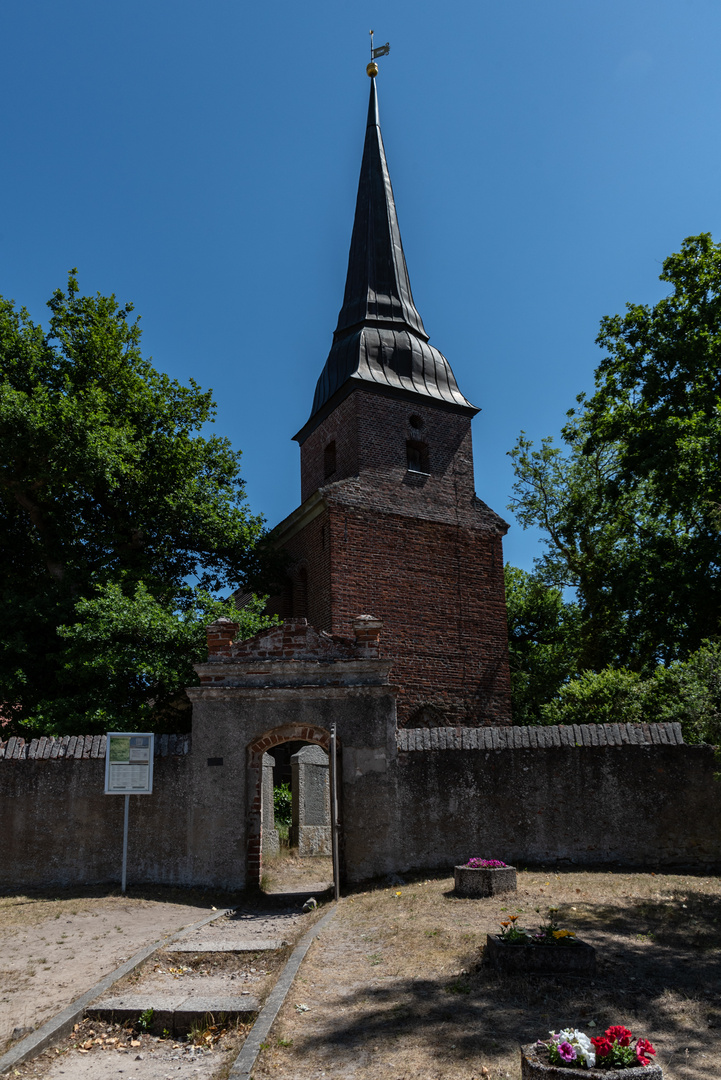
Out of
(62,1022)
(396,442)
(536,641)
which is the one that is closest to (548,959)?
(62,1022)

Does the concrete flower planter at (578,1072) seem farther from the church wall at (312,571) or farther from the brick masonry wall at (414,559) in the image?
the church wall at (312,571)

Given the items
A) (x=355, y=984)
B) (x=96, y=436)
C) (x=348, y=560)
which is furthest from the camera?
(x=348, y=560)

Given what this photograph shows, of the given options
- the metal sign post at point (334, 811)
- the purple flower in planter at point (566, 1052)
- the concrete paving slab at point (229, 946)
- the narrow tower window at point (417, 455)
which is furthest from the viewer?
the narrow tower window at point (417, 455)

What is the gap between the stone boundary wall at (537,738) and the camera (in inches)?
458

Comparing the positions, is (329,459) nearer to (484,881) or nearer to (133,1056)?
(484,881)

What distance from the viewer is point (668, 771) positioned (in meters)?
11.5

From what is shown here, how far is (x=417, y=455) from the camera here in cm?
2089

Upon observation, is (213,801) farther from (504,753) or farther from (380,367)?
(380,367)

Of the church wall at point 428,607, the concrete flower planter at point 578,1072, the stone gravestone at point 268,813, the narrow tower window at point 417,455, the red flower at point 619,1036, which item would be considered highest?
the narrow tower window at point 417,455

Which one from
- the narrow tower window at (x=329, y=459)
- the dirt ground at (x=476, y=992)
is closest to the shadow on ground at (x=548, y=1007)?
the dirt ground at (x=476, y=992)

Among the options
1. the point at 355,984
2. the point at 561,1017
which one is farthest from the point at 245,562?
the point at 561,1017

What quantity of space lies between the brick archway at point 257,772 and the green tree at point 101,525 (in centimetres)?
369

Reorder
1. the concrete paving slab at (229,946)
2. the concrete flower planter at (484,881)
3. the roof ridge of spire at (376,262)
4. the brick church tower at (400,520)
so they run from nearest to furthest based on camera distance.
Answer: the concrete paving slab at (229,946), the concrete flower planter at (484,881), the brick church tower at (400,520), the roof ridge of spire at (376,262)

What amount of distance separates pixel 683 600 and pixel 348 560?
8.30 metres
